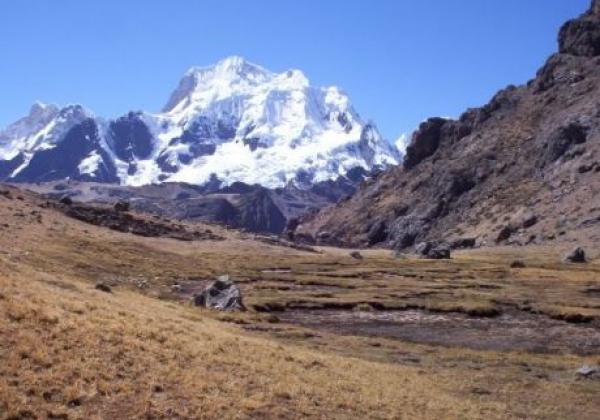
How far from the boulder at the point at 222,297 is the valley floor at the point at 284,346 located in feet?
9.72

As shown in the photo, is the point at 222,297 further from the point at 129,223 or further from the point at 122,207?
the point at 122,207

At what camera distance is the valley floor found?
24.1m

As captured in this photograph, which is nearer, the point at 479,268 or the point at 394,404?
the point at 394,404

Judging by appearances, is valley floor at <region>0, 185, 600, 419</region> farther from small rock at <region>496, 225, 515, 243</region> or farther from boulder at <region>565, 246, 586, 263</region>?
small rock at <region>496, 225, 515, 243</region>

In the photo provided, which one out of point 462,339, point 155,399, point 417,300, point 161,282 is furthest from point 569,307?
point 155,399

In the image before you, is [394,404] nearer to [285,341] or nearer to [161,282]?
[285,341]

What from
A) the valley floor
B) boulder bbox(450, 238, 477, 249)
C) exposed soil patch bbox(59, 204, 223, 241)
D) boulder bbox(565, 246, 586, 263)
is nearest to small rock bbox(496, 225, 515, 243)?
boulder bbox(450, 238, 477, 249)

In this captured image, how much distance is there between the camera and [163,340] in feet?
99.4

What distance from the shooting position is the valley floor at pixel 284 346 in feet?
79.1

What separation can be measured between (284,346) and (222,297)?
19.9 metres

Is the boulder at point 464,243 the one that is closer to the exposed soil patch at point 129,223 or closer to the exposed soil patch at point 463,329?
the exposed soil patch at point 129,223

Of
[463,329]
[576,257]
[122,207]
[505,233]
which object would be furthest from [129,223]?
[463,329]

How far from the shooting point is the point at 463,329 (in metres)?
56.6

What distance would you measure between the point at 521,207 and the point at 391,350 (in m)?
152
